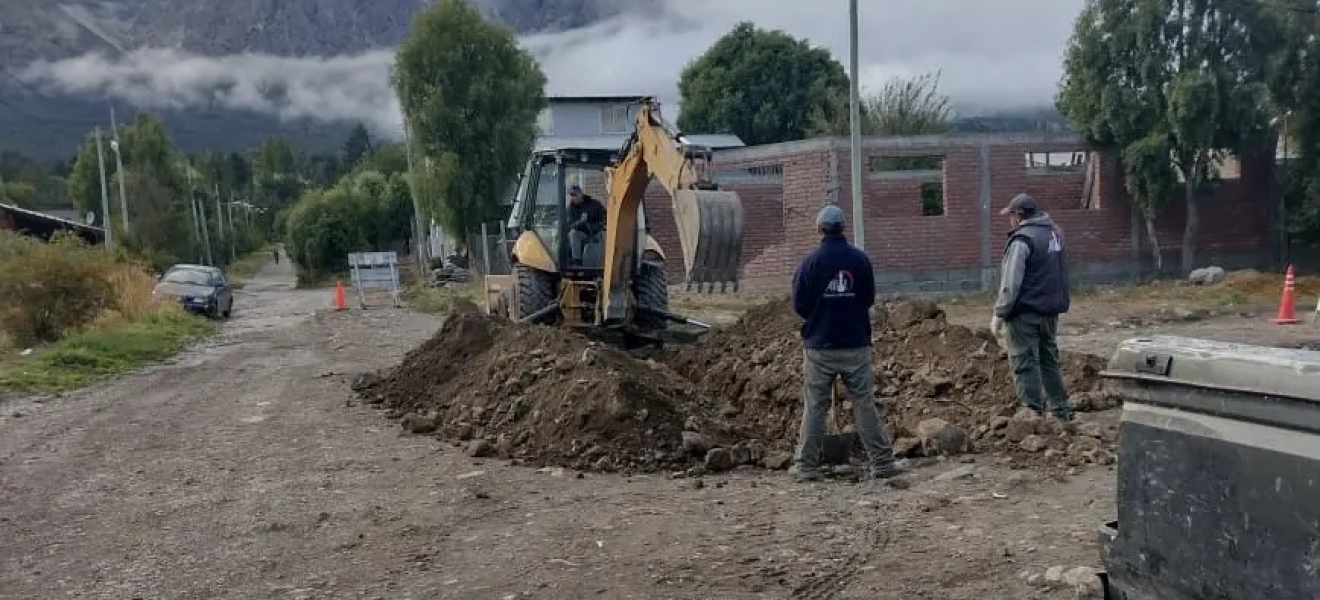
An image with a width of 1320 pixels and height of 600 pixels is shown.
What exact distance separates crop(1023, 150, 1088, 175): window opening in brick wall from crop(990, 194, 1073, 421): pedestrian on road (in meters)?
18.4

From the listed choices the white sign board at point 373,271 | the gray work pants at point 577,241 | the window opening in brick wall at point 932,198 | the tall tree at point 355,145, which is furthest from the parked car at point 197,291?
the tall tree at point 355,145

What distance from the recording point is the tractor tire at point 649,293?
13258 mm

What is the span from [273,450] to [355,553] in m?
3.53

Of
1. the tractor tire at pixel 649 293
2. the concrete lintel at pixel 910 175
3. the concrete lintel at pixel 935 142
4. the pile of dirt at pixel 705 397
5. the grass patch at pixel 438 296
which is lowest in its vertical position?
the grass patch at pixel 438 296

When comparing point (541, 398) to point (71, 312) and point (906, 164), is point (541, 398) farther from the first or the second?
point (906, 164)

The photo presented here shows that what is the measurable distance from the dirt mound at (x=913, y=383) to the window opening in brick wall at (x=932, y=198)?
14852 millimetres

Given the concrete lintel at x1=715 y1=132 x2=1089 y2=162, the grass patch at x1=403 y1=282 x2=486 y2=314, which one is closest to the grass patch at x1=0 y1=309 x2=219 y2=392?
the grass patch at x1=403 y1=282 x2=486 y2=314

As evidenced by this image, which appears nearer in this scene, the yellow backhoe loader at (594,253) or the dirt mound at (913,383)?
the dirt mound at (913,383)

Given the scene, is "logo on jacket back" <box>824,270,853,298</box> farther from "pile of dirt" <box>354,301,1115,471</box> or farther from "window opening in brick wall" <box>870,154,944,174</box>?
"window opening in brick wall" <box>870,154,944,174</box>

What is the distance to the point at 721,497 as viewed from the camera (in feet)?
22.7

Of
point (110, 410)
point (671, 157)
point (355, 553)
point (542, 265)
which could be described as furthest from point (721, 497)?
point (110, 410)

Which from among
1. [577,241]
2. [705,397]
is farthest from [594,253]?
[705,397]

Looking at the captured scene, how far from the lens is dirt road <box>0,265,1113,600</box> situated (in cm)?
535

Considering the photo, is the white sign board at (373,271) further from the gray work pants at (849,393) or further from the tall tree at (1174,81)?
the gray work pants at (849,393)
